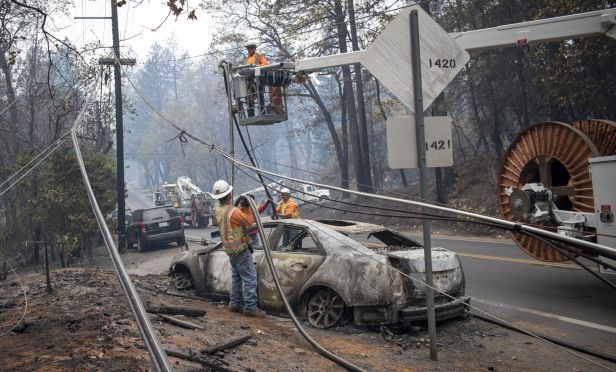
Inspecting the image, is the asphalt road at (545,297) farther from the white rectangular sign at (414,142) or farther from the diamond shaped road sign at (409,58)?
the diamond shaped road sign at (409,58)

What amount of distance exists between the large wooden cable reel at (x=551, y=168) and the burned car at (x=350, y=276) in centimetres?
230

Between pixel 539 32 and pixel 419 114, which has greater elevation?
pixel 539 32

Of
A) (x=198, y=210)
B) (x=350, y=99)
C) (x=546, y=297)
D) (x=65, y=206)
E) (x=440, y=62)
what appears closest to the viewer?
(x=440, y=62)

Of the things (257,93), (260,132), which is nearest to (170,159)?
(260,132)

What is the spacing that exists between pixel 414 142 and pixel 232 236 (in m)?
3.18

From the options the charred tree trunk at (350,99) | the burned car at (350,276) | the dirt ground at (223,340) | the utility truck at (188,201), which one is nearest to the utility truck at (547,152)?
the burned car at (350,276)

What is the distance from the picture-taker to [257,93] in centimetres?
980

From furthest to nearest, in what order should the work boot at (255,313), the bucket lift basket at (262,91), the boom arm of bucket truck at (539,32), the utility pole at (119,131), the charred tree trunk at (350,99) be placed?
the charred tree trunk at (350,99) < the utility pole at (119,131) < the bucket lift basket at (262,91) < the boom arm of bucket truck at (539,32) < the work boot at (255,313)

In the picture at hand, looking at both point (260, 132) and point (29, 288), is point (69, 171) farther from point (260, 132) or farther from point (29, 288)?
point (260, 132)

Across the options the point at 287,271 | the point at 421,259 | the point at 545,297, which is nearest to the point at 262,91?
the point at 287,271

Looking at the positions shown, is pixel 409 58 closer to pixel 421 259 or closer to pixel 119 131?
pixel 421 259

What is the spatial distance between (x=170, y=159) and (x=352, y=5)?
56.7m

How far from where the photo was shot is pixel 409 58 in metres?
5.69

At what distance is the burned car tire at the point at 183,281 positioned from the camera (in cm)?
966
